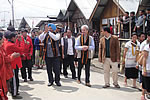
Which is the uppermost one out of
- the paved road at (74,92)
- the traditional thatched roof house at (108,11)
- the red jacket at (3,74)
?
the traditional thatched roof house at (108,11)

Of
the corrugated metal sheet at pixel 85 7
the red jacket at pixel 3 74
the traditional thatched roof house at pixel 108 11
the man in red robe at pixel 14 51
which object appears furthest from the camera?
the corrugated metal sheet at pixel 85 7

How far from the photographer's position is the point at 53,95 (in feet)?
20.0

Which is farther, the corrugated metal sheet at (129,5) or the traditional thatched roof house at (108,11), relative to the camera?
the traditional thatched roof house at (108,11)

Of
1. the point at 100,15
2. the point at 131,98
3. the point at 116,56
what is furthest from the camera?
the point at 100,15

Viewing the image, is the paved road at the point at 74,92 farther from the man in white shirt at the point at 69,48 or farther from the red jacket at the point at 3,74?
the red jacket at the point at 3,74

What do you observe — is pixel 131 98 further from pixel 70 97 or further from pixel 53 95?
pixel 53 95

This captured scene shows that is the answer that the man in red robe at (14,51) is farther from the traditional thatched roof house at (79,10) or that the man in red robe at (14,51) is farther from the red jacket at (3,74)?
the traditional thatched roof house at (79,10)

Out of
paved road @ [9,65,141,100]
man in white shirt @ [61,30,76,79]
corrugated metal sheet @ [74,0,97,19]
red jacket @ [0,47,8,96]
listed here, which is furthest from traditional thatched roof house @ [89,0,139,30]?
red jacket @ [0,47,8,96]

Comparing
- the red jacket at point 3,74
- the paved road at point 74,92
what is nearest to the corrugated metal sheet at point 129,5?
the paved road at point 74,92

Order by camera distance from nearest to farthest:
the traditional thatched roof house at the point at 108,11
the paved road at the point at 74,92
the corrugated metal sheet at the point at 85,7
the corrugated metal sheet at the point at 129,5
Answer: the paved road at the point at 74,92, the corrugated metal sheet at the point at 129,5, the traditional thatched roof house at the point at 108,11, the corrugated metal sheet at the point at 85,7

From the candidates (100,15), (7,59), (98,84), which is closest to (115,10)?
(100,15)

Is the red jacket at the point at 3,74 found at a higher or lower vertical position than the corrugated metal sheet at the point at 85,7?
lower

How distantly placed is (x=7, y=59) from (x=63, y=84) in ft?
11.4

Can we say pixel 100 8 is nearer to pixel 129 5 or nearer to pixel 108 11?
pixel 108 11
